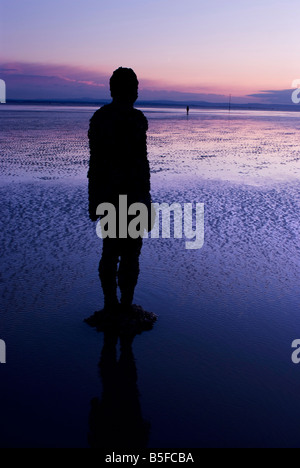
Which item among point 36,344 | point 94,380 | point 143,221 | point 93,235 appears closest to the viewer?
point 94,380

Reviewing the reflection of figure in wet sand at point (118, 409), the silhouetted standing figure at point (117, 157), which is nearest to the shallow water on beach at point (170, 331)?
the reflection of figure in wet sand at point (118, 409)

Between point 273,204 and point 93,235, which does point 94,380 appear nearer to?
point 93,235

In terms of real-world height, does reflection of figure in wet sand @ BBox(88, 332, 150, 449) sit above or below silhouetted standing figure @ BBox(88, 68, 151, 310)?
below

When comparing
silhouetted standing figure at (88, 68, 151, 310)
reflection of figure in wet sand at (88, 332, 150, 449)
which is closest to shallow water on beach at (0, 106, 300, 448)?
reflection of figure in wet sand at (88, 332, 150, 449)

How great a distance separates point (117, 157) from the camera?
3.86m

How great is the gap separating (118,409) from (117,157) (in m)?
2.06

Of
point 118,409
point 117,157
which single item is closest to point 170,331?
point 118,409

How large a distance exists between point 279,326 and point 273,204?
5.24 m

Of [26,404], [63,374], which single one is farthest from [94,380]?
[26,404]

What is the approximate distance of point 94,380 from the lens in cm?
316

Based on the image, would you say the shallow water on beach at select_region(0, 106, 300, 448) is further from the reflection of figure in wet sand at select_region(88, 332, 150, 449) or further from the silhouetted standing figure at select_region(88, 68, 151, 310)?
the silhouetted standing figure at select_region(88, 68, 151, 310)

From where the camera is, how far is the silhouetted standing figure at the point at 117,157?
3809 millimetres

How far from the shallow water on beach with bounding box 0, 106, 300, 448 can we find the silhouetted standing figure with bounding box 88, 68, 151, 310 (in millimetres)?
721

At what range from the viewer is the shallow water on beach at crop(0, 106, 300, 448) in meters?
2.74
